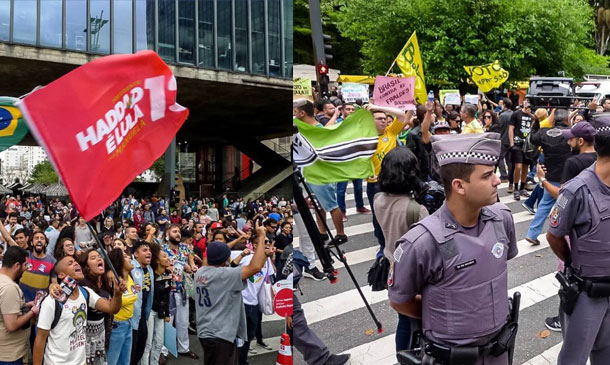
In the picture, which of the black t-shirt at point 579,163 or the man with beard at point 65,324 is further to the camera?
the black t-shirt at point 579,163

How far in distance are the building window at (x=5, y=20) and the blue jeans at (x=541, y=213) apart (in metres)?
21.0

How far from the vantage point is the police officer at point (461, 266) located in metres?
2.97

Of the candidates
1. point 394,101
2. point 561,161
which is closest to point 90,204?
point 394,101

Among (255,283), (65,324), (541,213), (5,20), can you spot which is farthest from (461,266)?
(5,20)

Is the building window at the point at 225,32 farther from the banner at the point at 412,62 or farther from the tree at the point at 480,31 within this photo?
the banner at the point at 412,62

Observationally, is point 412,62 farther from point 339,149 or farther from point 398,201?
point 398,201

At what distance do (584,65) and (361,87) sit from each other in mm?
23006

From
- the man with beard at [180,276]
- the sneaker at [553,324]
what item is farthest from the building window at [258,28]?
the sneaker at [553,324]

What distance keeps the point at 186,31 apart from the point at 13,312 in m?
24.1

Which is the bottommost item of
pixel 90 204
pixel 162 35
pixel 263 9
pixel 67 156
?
pixel 90 204

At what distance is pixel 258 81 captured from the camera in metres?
28.5

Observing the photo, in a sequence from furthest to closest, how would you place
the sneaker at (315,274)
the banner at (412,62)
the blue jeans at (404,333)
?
the banner at (412,62)
the sneaker at (315,274)
the blue jeans at (404,333)

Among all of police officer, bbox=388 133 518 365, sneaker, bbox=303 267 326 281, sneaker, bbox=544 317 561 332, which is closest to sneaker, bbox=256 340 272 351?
sneaker, bbox=303 267 326 281

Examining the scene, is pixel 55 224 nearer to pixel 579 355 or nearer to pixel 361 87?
pixel 361 87
